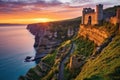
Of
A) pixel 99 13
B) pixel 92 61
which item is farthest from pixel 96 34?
pixel 92 61

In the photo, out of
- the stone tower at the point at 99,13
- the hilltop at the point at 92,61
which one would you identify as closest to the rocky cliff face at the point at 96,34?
the hilltop at the point at 92,61

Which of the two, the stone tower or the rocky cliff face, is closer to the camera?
the rocky cliff face

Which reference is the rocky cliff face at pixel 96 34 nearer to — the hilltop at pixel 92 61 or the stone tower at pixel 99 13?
the hilltop at pixel 92 61

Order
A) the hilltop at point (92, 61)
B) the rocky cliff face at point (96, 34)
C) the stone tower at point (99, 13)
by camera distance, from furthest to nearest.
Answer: the stone tower at point (99, 13) → the rocky cliff face at point (96, 34) → the hilltop at point (92, 61)

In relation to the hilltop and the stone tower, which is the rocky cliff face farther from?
the stone tower

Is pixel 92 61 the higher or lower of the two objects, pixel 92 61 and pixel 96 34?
the lower

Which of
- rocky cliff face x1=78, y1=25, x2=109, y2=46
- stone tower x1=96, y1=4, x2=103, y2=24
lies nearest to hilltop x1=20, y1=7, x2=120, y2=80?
rocky cliff face x1=78, y1=25, x2=109, y2=46

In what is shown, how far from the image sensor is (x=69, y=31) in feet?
542

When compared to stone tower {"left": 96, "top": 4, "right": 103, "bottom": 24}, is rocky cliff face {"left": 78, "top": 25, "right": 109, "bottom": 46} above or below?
below

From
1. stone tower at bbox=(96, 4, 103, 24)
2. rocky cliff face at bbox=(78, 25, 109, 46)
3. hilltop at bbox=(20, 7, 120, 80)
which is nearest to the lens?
hilltop at bbox=(20, 7, 120, 80)

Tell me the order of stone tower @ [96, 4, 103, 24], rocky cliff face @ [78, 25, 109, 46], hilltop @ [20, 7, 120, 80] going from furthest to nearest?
1. stone tower @ [96, 4, 103, 24]
2. rocky cliff face @ [78, 25, 109, 46]
3. hilltop @ [20, 7, 120, 80]

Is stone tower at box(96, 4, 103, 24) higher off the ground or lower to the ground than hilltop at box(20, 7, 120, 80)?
higher

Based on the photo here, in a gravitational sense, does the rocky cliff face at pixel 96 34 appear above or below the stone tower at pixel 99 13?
below

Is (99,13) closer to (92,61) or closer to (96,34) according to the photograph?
(96,34)
